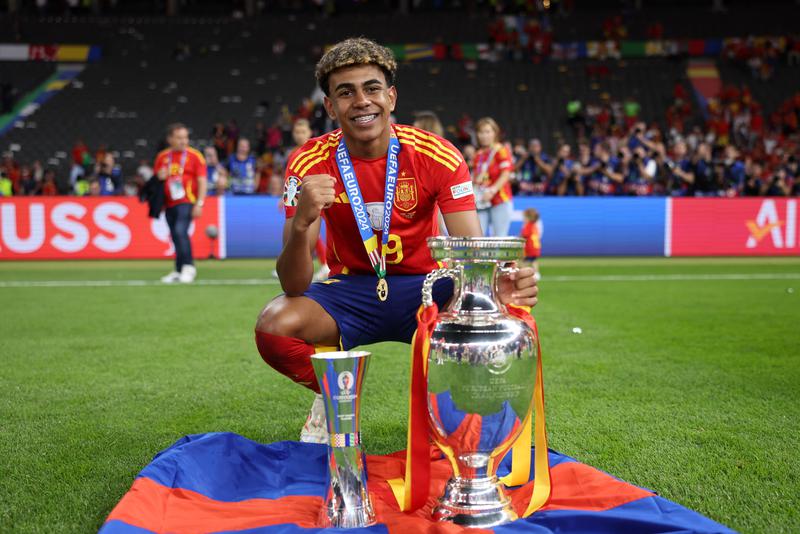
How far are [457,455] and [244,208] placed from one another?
35.9 ft

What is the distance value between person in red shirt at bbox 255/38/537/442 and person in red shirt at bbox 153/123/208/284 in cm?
631

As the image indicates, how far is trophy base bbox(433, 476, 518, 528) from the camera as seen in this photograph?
2.23 metres

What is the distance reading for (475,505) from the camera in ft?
7.39

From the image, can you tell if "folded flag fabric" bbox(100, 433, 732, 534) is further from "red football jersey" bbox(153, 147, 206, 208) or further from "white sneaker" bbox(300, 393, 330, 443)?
"red football jersey" bbox(153, 147, 206, 208)

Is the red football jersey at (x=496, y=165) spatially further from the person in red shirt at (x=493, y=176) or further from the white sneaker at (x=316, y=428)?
the white sneaker at (x=316, y=428)

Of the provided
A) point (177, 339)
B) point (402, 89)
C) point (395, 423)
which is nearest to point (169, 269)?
point (177, 339)

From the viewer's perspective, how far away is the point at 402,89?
22.5 m

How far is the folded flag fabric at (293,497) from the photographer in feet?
7.13

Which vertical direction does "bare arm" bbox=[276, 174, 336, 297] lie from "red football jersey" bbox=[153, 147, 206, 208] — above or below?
below

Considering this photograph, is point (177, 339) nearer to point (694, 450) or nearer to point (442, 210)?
point (442, 210)

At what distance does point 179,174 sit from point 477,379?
24.9 ft

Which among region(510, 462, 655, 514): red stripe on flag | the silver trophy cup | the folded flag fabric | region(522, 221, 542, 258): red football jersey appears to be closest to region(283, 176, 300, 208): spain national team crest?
the silver trophy cup

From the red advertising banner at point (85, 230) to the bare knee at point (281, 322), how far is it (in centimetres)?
1017

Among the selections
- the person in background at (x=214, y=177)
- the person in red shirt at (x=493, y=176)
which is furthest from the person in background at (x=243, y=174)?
the person in red shirt at (x=493, y=176)
